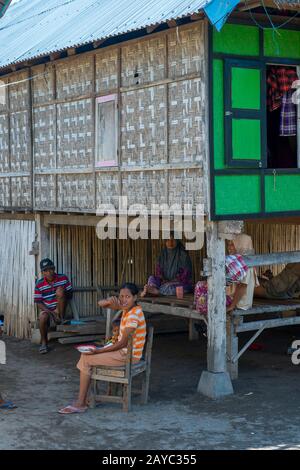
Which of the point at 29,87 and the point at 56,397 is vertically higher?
the point at 29,87

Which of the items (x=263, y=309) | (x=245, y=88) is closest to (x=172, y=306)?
(x=263, y=309)

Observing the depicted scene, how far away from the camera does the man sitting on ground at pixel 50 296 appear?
1309 centimetres

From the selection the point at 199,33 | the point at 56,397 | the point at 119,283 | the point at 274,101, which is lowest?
the point at 56,397

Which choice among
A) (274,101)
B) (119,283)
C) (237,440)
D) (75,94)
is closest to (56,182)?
(75,94)

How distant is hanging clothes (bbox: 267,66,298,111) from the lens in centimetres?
1054

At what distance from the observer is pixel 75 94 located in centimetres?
1209

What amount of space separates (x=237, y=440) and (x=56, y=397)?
284 cm

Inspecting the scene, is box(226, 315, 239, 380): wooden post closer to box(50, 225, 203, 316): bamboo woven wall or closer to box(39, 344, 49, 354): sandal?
box(39, 344, 49, 354): sandal

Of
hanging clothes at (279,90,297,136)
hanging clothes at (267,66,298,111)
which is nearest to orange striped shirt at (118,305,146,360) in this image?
hanging clothes at (279,90,297,136)

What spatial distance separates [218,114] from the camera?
952 centimetres

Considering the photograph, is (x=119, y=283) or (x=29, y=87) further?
(x=119, y=283)

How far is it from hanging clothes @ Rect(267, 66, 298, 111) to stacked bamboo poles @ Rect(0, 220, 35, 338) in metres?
5.24

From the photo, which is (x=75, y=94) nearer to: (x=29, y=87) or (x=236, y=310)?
(x=29, y=87)
